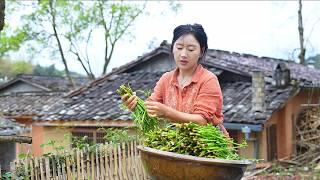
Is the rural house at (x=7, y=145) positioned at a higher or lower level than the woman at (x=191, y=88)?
lower

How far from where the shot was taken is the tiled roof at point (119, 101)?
11.0 meters

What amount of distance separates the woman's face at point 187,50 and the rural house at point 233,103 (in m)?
7.69

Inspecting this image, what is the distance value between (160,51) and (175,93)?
11254 mm

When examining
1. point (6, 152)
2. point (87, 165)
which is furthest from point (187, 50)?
point (6, 152)

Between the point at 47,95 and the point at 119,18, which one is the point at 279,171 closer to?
the point at 47,95

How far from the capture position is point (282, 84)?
39.1 feet

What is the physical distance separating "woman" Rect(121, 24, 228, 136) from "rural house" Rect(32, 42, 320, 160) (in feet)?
24.9

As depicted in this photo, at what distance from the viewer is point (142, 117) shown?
120 inches

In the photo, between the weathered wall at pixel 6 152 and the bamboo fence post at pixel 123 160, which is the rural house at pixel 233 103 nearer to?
the weathered wall at pixel 6 152

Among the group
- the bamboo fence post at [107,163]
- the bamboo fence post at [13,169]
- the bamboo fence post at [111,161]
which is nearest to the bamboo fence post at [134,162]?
the bamboo fence post at [111,161]

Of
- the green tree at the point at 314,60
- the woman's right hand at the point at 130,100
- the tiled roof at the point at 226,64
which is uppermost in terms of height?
the green tree at the point at 314,60

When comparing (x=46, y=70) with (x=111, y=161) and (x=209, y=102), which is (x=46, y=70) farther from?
(x=209, y=102)

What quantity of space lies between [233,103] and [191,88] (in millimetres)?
8646

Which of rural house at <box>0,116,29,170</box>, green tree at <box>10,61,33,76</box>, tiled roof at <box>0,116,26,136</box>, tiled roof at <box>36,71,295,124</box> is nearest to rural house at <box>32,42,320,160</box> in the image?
tiled roof at <box>36,71,295,124</box>
